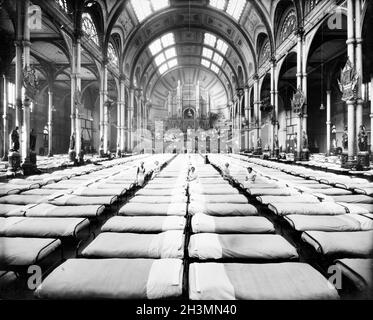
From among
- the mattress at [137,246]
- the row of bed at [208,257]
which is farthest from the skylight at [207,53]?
the mattress at [137,246]

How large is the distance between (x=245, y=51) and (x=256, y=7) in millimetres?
7149

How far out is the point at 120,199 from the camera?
5254mm

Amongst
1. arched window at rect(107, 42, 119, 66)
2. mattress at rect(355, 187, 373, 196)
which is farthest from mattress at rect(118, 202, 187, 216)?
arched window at rect(107, 42, 119, 66)

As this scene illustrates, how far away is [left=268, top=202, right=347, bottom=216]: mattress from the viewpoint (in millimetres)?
3617

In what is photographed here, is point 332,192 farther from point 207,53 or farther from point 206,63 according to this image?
point 206,63

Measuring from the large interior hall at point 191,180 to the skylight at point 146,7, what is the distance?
13cm

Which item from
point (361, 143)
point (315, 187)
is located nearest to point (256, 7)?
point (361, 143)

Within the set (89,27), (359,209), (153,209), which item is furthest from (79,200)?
(89,27)

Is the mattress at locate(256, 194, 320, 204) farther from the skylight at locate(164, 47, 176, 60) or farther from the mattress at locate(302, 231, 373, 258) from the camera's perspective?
the skylight at locate(164, 47, 176, 60)

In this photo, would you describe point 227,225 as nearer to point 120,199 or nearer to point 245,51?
point 120,199

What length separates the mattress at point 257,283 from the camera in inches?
71.4

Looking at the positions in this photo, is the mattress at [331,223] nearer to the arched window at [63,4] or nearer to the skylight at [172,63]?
the arched window at [63,4]

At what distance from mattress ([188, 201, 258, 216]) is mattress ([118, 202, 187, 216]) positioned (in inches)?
6.7

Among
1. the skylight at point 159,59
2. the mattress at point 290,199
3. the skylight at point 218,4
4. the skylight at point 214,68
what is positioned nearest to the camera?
the mattress at point 290,199
